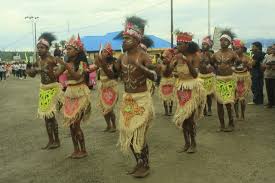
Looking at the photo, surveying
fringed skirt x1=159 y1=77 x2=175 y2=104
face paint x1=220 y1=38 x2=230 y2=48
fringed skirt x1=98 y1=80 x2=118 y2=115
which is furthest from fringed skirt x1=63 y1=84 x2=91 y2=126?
fringed skirt x1=159 y1=77 x2=175 y2=104

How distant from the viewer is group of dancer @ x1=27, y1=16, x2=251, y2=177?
620 cm

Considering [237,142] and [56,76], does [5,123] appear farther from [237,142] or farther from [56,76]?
[237,142]

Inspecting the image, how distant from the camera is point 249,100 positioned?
49.5ft

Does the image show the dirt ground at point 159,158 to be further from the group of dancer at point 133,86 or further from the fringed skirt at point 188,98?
Answer: the fringed skirt at point 188,98

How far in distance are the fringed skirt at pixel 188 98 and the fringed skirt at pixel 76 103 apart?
1.46m

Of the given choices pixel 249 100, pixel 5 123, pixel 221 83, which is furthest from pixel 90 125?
pixel 249 100

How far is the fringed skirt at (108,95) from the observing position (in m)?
9.62

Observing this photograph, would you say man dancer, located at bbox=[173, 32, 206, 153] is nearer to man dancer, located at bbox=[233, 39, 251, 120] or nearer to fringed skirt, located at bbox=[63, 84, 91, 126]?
fringed skirt, located at bbox=[63, 84, 91, 126]

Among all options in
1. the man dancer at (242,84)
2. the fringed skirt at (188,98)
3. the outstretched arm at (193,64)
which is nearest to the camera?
the outstretched arm at (193,64)

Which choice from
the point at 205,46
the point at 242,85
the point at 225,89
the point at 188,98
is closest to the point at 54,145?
the point at 188,98

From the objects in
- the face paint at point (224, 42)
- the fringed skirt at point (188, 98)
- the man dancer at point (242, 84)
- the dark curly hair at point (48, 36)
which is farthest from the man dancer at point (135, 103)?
the man dancer at point (242, 84)

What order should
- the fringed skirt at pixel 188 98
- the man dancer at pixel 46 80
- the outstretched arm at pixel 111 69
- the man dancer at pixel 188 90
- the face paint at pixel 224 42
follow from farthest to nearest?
the face paint at pixel 224 42 → the man dancer at pixel 46 80 → the fringed skirt at pixel 188 98 → the man dancer at pixel 188 90 → the outstretched arm at pixel 111 69

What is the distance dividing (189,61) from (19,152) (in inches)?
137

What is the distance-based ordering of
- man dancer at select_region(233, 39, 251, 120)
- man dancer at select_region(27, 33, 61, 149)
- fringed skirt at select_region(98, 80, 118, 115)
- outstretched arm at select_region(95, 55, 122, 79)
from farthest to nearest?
man dancer at select_region(233, 39, 251, 120) < fringed skirt at select_region(98, 80, 118, 115) < man dancer at select_region(27, 33, 61, 149) < outstretched arm at select_region(95, 55, 122, 79)
